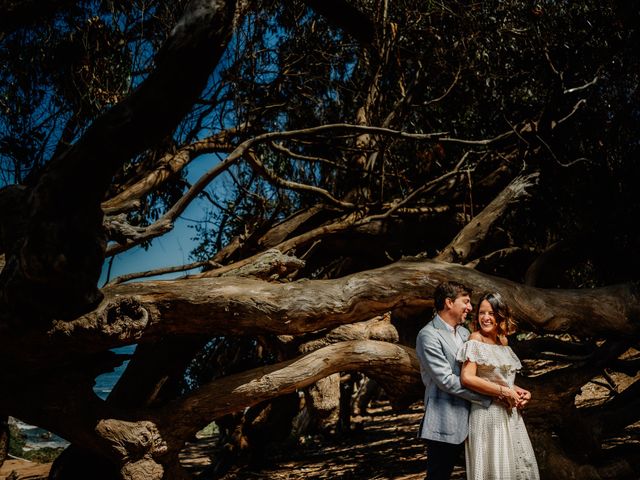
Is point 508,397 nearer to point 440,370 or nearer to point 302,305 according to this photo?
point 440,370

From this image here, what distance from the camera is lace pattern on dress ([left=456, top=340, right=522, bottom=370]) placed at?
4.07 meters

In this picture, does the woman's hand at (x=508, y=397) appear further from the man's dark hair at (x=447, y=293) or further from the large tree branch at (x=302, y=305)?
the large tree branch at (x=302, y=305)

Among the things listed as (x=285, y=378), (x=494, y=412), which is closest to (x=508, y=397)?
(x=494, y=412)

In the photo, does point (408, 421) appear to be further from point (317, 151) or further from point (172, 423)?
point (172, 423)

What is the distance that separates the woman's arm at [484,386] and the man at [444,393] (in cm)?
9

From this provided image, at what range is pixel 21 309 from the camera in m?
4.73

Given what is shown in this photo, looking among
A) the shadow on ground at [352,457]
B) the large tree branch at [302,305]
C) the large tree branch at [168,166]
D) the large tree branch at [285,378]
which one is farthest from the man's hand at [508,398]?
the large tree branch at [168,166]

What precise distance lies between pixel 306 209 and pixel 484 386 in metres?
4.84

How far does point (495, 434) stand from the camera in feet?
13.3

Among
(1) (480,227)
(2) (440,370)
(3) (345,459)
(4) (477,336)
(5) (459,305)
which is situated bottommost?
(3) (345,459)

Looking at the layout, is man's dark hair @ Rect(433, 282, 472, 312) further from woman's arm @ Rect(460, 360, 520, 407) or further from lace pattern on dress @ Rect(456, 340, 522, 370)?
woman's arm @ Rect(460, 360, 520, 407)

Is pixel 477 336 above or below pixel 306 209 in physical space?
below

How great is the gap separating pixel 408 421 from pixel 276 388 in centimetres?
707

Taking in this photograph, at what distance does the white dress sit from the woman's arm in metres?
0.06
